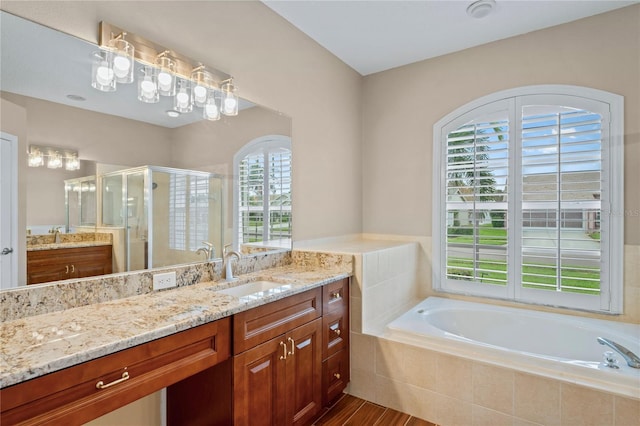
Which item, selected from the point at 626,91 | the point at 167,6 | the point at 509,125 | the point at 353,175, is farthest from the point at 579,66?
the point at 167,6

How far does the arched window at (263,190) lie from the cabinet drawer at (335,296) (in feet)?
1.94

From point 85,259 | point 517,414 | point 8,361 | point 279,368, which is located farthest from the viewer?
point 517,414

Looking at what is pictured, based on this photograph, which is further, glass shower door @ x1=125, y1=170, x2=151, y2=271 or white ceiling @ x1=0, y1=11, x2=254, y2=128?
glass shower door @ x1=125, y1=170, x2=151, y2=271

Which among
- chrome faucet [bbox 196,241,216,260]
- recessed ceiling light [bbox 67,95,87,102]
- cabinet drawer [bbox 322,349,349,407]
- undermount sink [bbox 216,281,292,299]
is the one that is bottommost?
cabinet drawer [bbox 322,349,349,407]

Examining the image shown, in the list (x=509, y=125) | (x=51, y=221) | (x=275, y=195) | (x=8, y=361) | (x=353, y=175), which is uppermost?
(x=509, y=125)

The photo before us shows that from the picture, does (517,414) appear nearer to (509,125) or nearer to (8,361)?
(509,125)

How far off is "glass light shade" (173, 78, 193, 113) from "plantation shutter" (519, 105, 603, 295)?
8.45 feet

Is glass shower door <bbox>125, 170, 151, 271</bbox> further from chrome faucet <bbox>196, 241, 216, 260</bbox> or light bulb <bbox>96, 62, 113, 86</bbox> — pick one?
light bulb <bbox>96, 62, 113, 86</bbox>

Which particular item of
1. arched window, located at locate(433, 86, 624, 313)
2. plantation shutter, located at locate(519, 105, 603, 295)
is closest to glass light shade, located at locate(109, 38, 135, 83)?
arched window, located at locate(433, 86, 624, 313)

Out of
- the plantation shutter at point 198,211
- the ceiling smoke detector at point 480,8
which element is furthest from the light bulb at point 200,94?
the ceiling smoke detector at point 480,8

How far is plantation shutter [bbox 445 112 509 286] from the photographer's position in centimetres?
282

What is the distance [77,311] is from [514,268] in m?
3.01

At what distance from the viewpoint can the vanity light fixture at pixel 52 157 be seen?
4.48ft

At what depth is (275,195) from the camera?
2.54m
